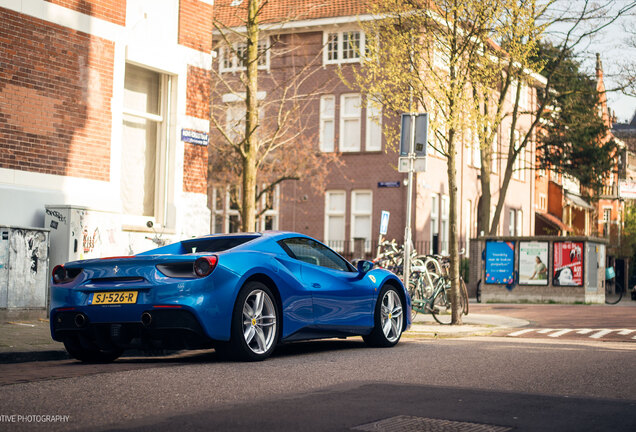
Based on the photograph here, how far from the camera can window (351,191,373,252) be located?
38.9m

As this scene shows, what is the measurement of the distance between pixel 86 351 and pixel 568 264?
26.2m

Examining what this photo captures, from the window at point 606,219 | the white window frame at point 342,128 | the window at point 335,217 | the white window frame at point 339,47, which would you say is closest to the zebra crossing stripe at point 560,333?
the window at point 335,217

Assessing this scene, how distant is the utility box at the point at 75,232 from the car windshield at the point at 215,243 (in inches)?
172

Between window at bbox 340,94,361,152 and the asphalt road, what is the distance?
2893 cm

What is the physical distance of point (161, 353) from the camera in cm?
1048

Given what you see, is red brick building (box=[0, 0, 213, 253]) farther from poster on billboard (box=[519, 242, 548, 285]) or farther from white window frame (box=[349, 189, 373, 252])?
white window frame (box=[349, 189, 373, 252])

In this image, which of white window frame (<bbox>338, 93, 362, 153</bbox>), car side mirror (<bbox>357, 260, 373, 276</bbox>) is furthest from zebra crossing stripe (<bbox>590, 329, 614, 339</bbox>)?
white window frame (<bbox>338, 93, 362, 153</bbox>)

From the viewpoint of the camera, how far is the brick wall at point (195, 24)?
57.7ft

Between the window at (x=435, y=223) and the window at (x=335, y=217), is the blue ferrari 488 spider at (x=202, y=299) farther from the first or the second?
the window at (x=435, y=223)

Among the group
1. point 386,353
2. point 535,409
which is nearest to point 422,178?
point 386,353

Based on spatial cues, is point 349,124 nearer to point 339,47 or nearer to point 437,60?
point 339,47

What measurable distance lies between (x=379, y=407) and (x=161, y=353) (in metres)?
4.65

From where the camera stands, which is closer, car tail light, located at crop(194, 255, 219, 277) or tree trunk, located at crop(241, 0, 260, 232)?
car tail light, located at crop(194, 255, 219, 277)

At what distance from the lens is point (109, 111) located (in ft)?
52.1
